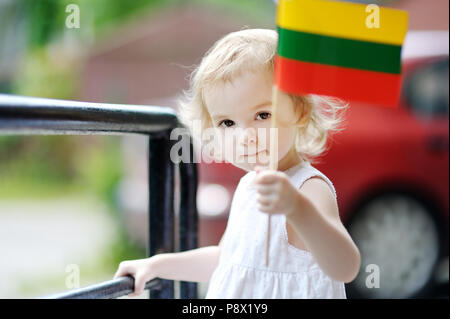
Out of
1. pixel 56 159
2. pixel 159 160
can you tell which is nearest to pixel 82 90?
pixel 56 159

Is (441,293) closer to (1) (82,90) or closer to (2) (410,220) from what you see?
(2) (410,220)

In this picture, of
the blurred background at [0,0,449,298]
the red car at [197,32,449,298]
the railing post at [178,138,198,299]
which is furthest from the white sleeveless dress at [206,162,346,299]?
the red car at [197,32,449,298]

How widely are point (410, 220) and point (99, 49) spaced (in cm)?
640

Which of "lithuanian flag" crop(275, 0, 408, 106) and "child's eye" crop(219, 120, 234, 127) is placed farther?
"child's eye" crop(219, 120, 234, 127)

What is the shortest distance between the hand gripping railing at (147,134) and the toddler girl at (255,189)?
0.31ft

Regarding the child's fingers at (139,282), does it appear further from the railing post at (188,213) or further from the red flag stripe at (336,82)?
the red flag stripe at (336,82)

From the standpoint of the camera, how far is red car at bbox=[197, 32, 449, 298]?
3.01 meters

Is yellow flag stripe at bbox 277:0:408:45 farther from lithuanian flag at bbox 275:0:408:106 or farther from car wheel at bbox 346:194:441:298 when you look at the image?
car wheel at bbox 346:194:441:298

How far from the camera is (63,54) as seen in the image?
9.07 m

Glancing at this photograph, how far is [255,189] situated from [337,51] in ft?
0.74

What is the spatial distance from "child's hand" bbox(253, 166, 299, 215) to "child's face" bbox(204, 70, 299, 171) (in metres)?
0.19

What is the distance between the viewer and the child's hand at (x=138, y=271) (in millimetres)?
1180

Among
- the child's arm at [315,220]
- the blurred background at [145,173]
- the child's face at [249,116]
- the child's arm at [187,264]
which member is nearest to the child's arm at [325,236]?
the child's arm at [315,220]
